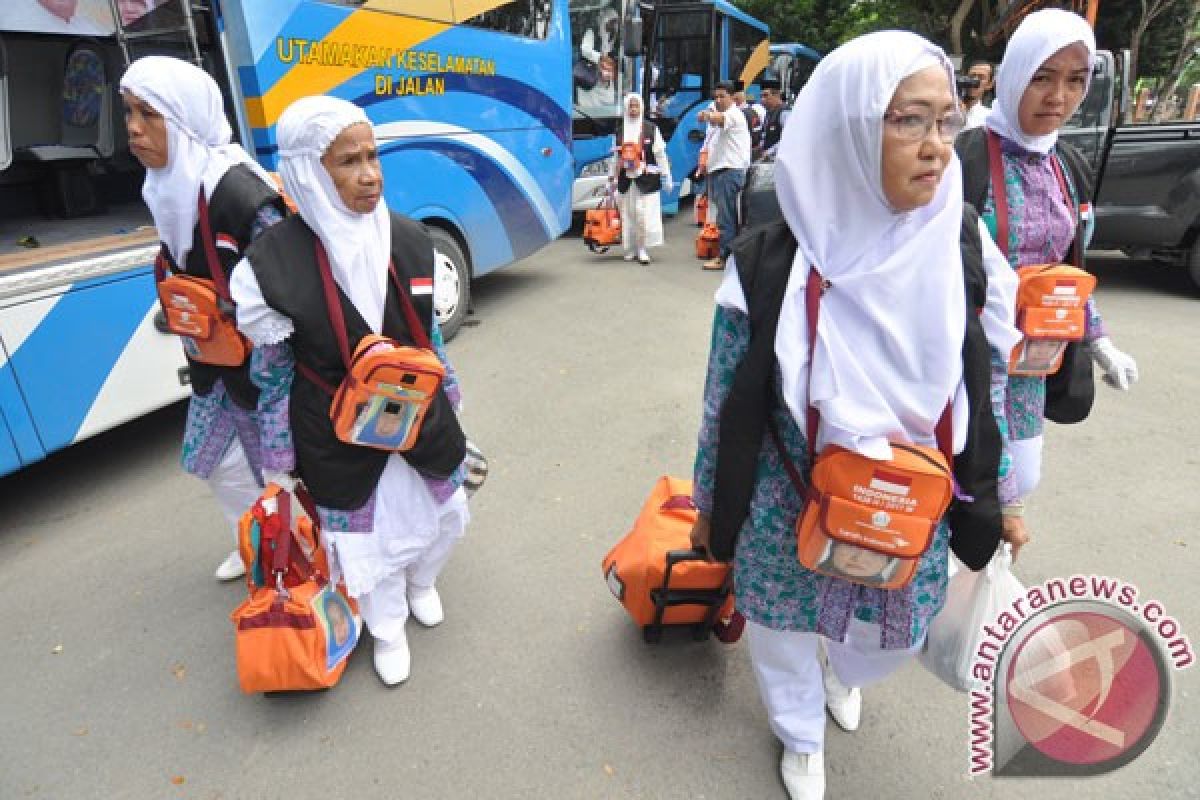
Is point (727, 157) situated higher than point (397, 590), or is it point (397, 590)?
point (727, 157)

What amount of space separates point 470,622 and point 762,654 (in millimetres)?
1284

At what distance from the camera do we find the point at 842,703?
2.18 meters

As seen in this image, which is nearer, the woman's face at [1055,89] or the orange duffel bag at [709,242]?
the woman's face at [1055,89]

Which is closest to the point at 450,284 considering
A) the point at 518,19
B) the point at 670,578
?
the point at 518,19

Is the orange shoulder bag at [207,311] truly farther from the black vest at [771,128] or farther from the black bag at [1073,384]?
the black vest at [771,128]

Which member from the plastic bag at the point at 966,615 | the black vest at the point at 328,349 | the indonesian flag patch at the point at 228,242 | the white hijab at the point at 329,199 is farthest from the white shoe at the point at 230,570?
the plastic bag at the point at 966,615

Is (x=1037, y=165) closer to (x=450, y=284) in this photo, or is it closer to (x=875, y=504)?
(x=875, y=504)

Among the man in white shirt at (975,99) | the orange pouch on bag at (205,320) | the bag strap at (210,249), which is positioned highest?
the man in white shirt at (975,99)

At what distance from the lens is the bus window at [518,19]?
18.1 feet

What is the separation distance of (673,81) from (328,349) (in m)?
10.2

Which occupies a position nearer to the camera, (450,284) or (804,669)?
(804,669)

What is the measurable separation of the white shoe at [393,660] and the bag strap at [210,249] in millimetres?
1295

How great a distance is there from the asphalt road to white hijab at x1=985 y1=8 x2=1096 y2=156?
5.70ft

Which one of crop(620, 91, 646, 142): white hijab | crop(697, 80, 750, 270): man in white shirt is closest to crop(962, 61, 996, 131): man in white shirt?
crop(697, 80, 750, 270): man in white shirt
